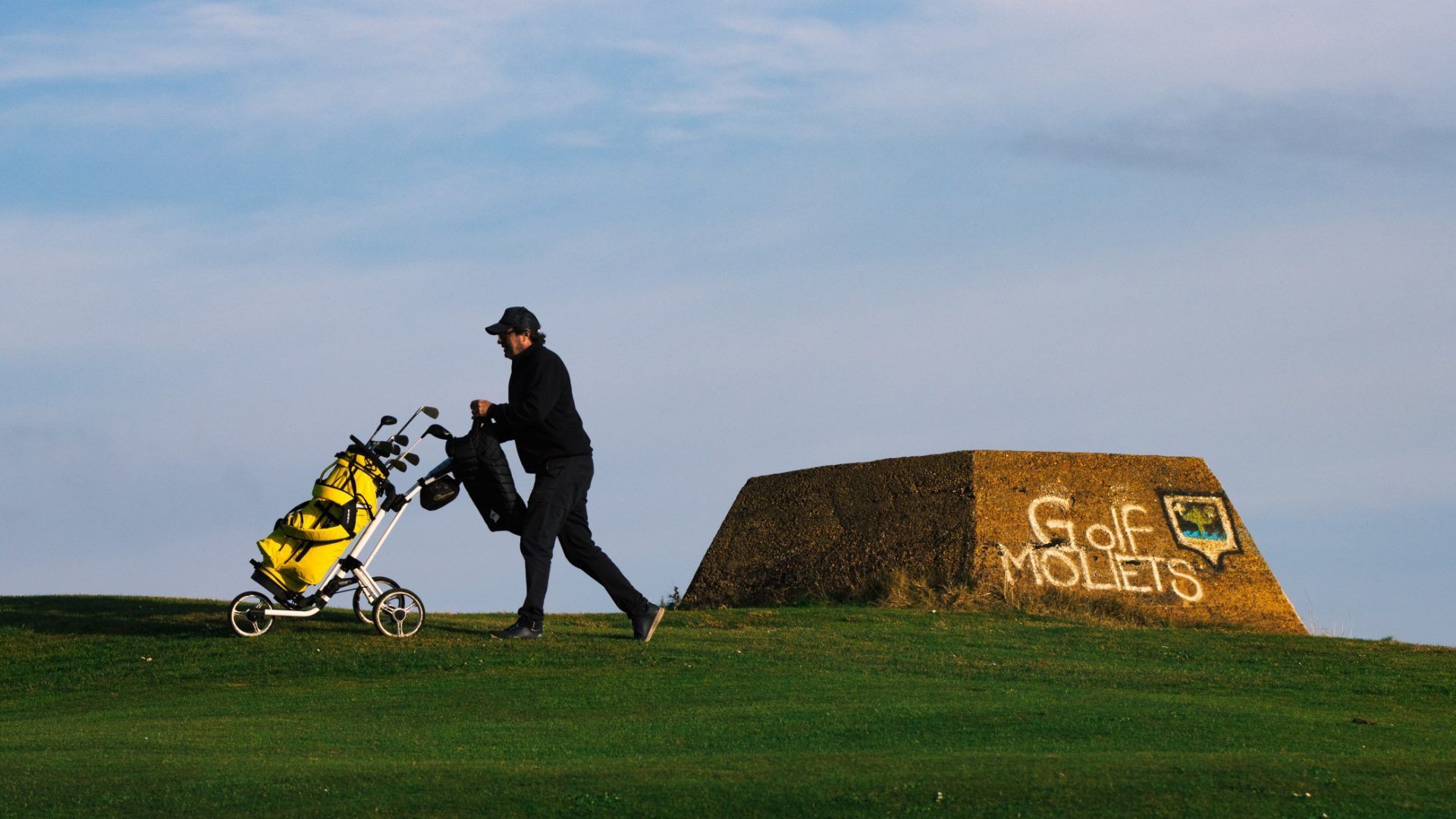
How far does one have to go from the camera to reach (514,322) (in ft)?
41.0

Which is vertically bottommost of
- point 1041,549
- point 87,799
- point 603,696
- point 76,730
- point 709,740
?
point 87,799

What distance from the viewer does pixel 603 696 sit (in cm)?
1084

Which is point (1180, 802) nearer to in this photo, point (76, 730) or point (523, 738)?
point (523, 738)

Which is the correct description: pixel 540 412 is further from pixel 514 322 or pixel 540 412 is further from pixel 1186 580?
pixel 1186 580

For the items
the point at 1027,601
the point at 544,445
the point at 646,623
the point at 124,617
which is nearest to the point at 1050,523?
the point at 1027,601

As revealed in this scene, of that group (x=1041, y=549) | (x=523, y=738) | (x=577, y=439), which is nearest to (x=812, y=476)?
(x=1041, y=549)

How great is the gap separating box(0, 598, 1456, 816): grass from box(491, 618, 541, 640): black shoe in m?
0.28

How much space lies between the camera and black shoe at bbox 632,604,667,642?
519 inches

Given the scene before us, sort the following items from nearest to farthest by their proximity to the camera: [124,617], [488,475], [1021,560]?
[488,475] < [124,617] < [1021,560]

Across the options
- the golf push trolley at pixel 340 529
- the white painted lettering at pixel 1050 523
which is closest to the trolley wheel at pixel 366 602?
the golf push trolley at pixel 340 529

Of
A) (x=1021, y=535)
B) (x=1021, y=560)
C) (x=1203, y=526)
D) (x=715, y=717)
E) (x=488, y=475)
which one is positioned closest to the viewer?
(x=715, y=717)

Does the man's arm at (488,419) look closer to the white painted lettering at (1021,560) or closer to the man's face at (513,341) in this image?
the man's face at (513,341)

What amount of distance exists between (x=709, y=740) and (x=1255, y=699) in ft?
15.5

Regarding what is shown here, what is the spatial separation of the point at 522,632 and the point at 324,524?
1.82 meters
